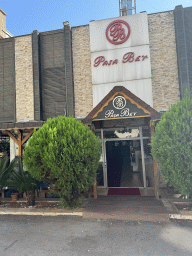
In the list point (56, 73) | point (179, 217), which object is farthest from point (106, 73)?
point (179, 217)

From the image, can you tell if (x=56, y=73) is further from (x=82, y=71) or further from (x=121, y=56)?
(x=121, y=56)

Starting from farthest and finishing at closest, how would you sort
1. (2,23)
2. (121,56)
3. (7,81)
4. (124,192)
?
(2,23) < (7,81) < (121,56) < (124,192)

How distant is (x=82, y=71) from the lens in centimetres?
1135

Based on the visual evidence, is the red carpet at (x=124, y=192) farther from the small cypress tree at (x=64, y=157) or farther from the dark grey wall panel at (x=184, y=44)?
the dark grey wall panel at (x=184, y=44)

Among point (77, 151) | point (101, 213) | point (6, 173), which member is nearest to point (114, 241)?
point (101, 213)

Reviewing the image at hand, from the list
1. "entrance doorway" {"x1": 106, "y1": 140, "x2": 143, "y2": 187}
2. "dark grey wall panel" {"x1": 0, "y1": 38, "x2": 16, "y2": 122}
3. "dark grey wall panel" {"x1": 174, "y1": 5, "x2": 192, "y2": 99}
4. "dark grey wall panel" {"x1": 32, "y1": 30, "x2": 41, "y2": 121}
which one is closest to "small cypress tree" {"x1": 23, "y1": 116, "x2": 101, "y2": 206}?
"entrance doorway" {"x1": 106, "y1": 140, "x2": 143, "y2": 187}

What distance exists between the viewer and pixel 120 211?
631 centimetres

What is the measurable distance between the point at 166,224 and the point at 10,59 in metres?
12.6

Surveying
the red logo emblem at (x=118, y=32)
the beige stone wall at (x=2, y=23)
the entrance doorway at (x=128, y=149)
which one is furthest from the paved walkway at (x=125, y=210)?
the beige stone wall at (x=2, y=23)

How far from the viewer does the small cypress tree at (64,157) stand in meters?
6.16

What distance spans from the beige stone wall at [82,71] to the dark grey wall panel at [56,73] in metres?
0.31

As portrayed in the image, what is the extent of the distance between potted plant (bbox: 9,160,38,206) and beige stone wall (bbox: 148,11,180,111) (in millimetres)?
7337

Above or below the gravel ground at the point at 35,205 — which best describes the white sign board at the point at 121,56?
above

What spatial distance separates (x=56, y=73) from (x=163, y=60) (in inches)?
251
